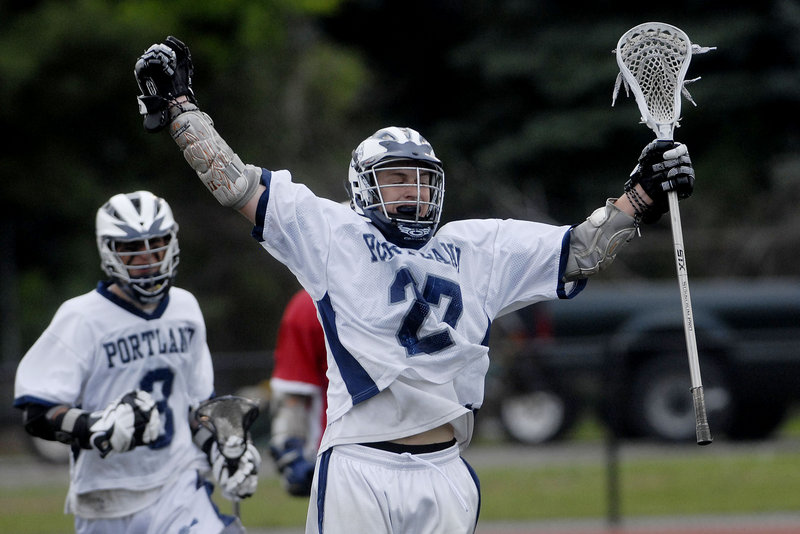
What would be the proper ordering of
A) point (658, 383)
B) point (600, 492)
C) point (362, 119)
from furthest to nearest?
1. point (362, 119)
2. point (658, 383)
3. point (600, 492)

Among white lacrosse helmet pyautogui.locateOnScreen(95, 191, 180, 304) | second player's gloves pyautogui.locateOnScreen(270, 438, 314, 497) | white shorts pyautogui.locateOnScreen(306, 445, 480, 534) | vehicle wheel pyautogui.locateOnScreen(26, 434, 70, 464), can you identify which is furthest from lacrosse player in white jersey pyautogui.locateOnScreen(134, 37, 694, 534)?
vehicle wheel pyautogui.locateOnScreen(26, 434, 70, 464)

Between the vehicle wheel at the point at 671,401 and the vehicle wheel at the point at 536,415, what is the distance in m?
0.64

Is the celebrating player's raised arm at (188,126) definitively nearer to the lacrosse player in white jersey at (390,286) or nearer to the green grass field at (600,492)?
the lacrosse player in white jersey at (390,286)

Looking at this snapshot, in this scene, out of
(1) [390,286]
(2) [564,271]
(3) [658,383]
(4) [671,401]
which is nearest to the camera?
(1) [390,286]

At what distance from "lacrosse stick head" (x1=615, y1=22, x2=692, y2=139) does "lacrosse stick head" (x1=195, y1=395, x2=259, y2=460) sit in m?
2.05

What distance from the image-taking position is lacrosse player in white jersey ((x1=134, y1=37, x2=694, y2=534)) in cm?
445

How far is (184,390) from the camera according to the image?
5.82m

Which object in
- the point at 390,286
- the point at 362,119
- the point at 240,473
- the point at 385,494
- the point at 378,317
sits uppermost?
the point at 362,119

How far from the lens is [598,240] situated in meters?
4.71

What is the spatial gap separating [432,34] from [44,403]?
81.9ft

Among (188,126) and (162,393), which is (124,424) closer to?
(162,393)

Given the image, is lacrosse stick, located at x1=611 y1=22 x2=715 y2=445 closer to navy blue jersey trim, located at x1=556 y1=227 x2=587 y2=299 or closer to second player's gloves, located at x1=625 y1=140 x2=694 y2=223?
second player's gloves, located at x1=625 y1=140 x2=694 y2=223

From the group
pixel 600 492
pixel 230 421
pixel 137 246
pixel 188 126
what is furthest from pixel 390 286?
pixel 600 492

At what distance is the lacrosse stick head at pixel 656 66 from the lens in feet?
15.6
